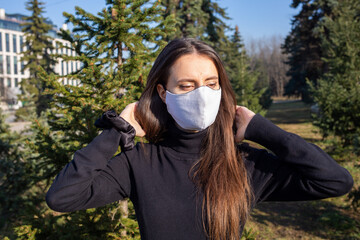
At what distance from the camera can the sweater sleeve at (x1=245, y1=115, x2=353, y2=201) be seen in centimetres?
160

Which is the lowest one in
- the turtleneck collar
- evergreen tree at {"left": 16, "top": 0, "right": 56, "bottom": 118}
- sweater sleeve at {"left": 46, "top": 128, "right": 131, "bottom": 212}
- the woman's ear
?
sweater sleeve at {"left": 46, "top": 128, "right": 131, "bottom": 212}

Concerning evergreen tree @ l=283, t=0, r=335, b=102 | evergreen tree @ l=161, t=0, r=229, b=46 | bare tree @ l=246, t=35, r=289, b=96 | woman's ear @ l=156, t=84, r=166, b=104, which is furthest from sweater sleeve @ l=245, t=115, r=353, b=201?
bare tree @ l=246, t=35, r=289, b=96

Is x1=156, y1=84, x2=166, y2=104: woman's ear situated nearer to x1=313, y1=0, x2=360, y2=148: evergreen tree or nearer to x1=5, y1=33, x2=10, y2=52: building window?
x1=313, y1=0, x2=360, y2=148: evergreen tree

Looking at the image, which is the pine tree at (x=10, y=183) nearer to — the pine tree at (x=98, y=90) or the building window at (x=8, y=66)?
the pine tree at (x=98, y=90)

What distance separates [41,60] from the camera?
24094 mm

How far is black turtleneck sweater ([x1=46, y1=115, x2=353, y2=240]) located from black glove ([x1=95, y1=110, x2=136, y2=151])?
34 mm

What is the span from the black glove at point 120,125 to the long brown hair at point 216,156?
160 millimetres

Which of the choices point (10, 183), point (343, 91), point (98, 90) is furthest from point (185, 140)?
point (343, 91)

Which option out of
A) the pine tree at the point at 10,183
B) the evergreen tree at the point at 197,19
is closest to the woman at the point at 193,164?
the pine tree at the point at 10,183

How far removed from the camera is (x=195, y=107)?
176 centimetres

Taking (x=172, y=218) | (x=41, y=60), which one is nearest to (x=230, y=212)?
(x=172, y=218)

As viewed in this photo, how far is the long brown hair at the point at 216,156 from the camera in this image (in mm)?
1657

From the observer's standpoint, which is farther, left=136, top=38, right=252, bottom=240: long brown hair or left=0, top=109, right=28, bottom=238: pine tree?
left=0, top=109, right=28, bottom=238: pine tree

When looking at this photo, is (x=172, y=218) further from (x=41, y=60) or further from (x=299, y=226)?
(x=41, y=60)
